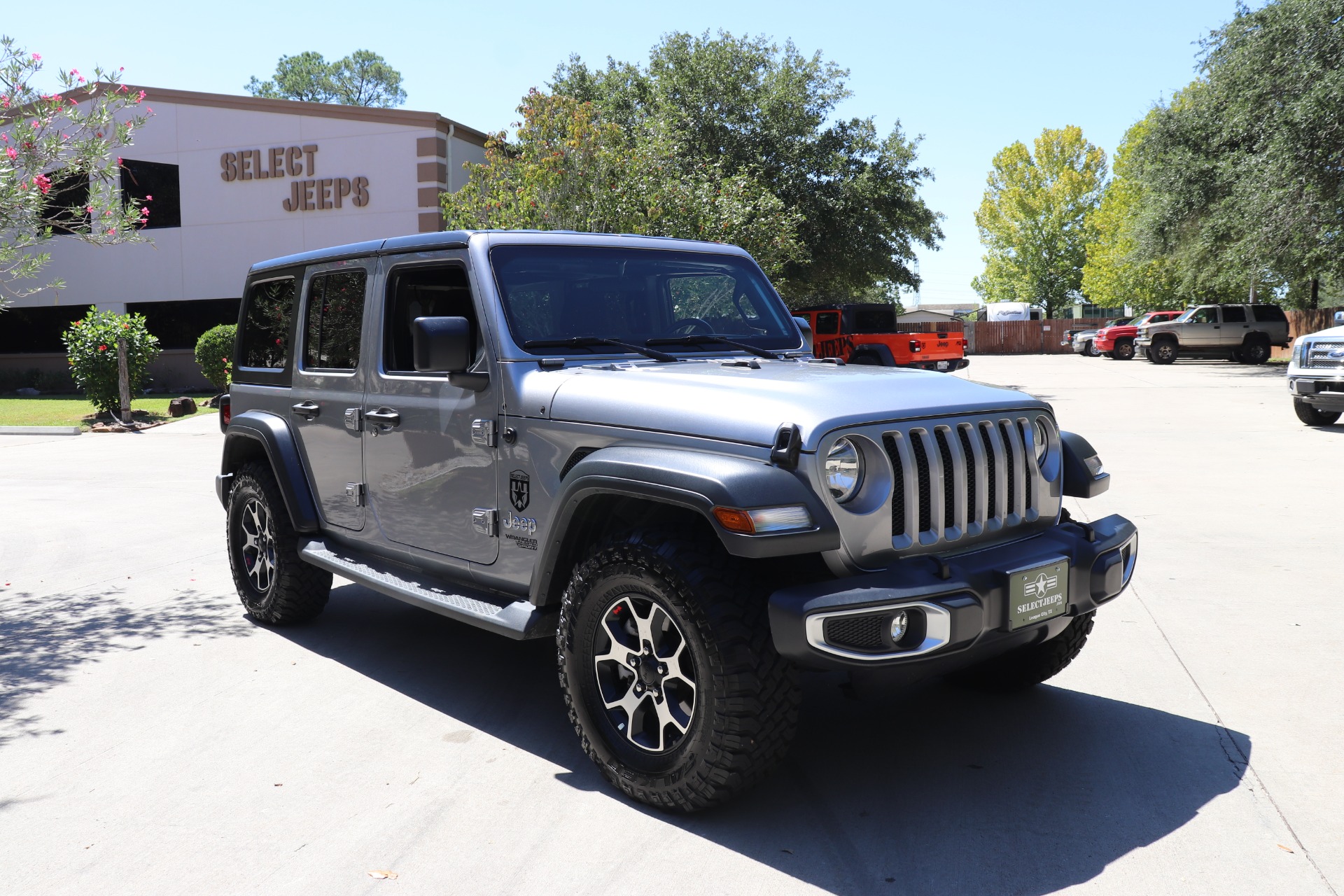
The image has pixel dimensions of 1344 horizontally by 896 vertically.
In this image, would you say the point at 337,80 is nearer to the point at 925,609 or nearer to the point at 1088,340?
the point at 1088,340

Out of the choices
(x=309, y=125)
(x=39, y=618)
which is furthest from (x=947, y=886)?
(x=309, y=125)

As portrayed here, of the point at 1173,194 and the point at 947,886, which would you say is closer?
the point at 947,886

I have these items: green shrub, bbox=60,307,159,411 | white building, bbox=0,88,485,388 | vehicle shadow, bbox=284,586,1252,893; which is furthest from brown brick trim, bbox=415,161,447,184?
vehicle shadow, bbox=284,586,1252,893

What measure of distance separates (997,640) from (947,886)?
31.1 inches

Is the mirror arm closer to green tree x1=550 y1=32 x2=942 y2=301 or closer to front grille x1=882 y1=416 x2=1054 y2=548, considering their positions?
front grille x1=882 y1=416 x2=1054 y2=548

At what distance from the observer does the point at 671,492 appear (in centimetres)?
333

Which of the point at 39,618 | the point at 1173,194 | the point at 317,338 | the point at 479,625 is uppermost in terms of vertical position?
the point at 1173,194

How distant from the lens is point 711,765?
3344 millimetres

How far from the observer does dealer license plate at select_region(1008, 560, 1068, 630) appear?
3.41 m

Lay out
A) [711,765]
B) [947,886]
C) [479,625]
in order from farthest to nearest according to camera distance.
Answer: [479,625], [711,765], [947,886]

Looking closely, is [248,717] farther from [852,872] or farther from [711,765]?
[852,872]

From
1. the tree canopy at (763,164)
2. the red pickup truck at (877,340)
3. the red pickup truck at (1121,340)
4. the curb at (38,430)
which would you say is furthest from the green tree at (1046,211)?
the curb at (38,430)

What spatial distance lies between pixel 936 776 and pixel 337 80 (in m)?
76.4

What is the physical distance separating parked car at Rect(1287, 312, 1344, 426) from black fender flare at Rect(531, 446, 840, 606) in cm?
1307
